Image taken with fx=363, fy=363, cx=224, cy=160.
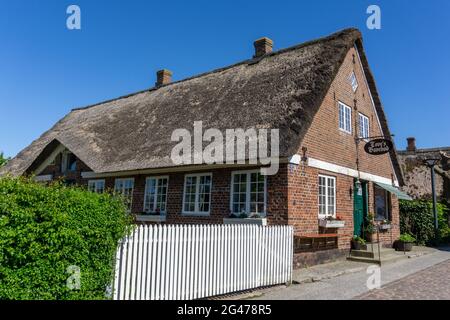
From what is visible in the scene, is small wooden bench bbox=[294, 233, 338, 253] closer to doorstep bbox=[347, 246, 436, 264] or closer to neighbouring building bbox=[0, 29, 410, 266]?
neighbouring building bbox=[0, 29, 410, 266]

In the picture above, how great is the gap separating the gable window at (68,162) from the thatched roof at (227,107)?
46.9 inches

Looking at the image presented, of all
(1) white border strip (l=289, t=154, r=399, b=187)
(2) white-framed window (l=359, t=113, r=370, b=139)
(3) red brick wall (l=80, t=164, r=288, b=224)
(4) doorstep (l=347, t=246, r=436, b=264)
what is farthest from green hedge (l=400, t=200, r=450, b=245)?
(3) red brick wall (l=80, t=164, r=288, b=224)

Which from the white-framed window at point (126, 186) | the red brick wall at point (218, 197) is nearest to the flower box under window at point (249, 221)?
the red brick wall at point (218, 197)

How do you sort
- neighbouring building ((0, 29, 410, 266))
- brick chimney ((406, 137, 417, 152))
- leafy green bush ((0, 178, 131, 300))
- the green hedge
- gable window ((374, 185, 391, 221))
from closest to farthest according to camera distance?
leafy green bush ((0, 178, 131, 300)) < neighbouring building ((0, 29, 410, 266)) < gable window ((374, 185, 391, 221)) < the green hedge < brick chimney ((406, 137, 417, 152))

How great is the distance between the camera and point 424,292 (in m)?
7.99

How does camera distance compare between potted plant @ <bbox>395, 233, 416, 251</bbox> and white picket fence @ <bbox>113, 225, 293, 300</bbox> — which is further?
potted plant @ <bbox>395, 233, 416, 251</bbox>

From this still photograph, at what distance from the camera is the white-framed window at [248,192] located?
437 inches

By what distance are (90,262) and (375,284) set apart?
6.67 metres

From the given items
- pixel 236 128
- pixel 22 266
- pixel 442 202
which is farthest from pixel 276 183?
pixel 442 202

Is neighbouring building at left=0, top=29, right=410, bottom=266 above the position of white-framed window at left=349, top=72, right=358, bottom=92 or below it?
below

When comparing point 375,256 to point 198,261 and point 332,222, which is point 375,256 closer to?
point 332,222

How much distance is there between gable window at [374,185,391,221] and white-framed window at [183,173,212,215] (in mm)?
7552

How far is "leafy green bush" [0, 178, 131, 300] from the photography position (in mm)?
4887

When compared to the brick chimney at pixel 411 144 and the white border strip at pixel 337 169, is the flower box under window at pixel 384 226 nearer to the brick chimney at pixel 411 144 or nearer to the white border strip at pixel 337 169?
the white border strip at pixel 337 169
